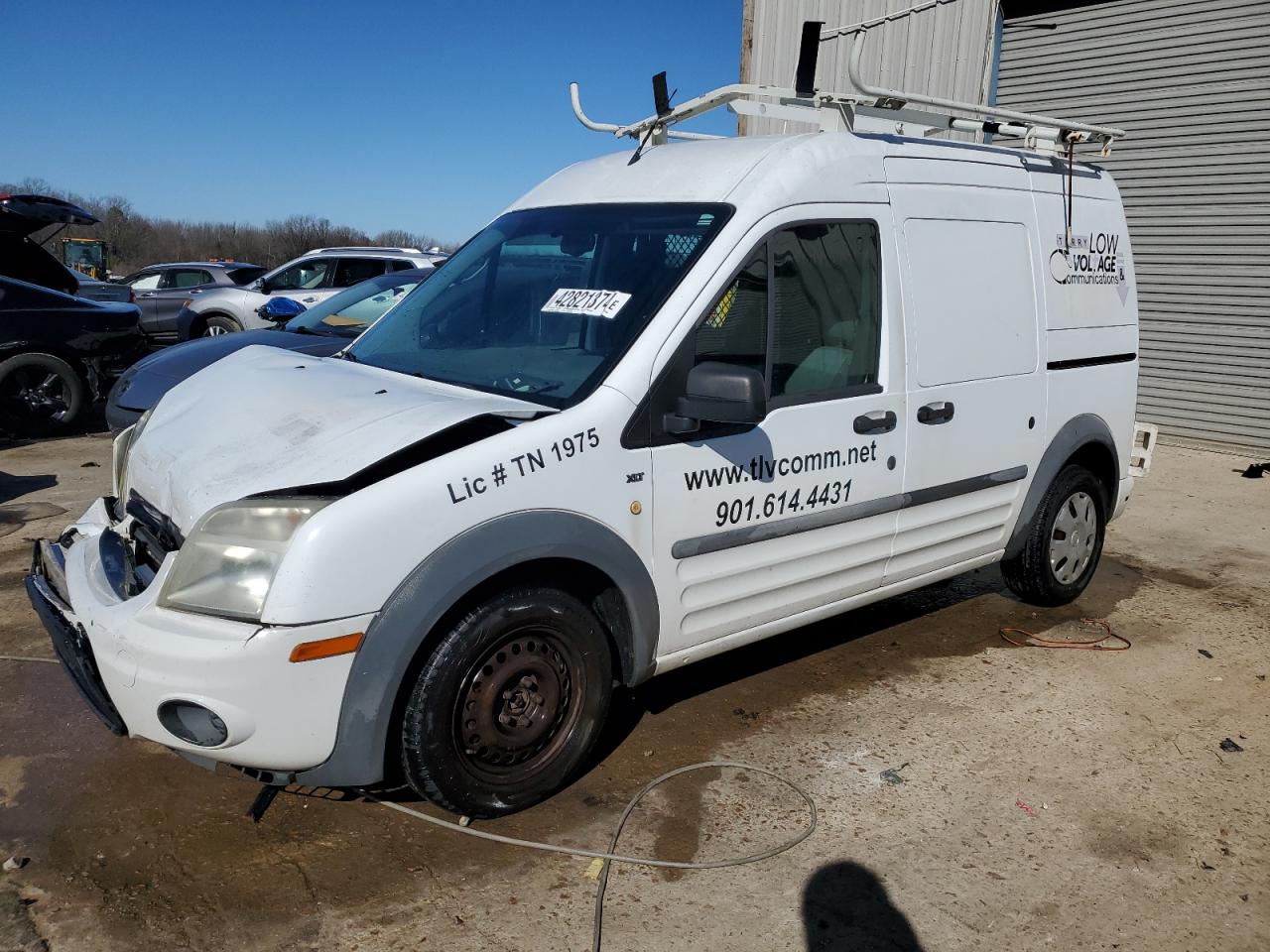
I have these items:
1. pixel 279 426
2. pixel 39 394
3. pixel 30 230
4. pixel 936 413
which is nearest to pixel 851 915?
pixel 936 413

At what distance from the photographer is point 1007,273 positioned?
14.6 ft

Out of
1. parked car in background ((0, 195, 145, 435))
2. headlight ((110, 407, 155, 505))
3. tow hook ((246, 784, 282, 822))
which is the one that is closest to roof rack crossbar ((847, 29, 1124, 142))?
headlight ((110, 407, 155, 505))

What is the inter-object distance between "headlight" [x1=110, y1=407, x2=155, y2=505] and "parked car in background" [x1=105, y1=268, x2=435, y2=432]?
196 centimetres

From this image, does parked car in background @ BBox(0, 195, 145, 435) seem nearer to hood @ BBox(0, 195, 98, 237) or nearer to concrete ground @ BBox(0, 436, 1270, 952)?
hood @ BBox(0, 195, 98, 237)

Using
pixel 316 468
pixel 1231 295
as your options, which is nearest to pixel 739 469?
pixel 316 468

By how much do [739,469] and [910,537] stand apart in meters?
1.13

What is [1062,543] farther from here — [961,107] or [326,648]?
[326,648]

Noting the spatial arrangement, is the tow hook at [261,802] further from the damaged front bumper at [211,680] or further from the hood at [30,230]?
the hood at [30,230]

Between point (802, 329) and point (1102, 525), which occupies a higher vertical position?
point (802, 329)

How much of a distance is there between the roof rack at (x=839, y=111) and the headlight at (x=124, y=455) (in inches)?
90.7

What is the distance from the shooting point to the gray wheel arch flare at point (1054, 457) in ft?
15.6

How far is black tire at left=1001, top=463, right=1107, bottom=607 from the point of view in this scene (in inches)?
195

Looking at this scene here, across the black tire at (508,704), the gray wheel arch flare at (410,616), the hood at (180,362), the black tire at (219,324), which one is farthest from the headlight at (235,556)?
the black tire at (219,324)

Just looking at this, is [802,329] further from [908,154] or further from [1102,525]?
[1102,525]
